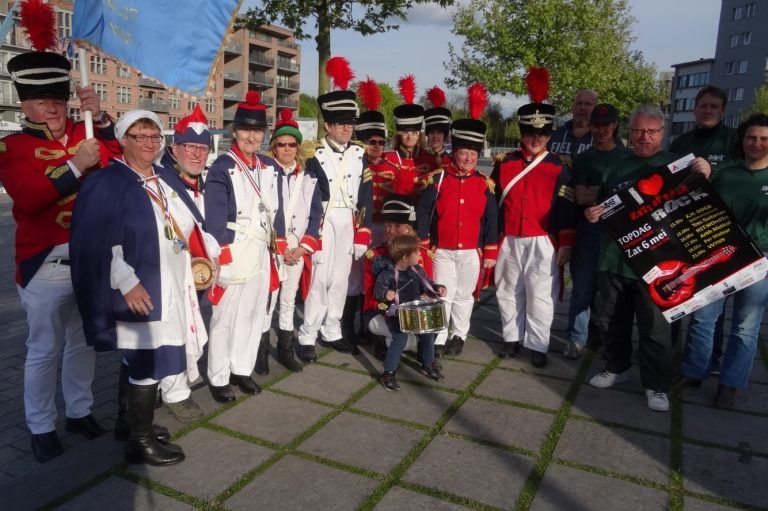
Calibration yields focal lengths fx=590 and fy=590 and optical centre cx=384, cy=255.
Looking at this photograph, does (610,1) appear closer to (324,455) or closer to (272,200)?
(272,200)

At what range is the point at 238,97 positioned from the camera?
73125mm

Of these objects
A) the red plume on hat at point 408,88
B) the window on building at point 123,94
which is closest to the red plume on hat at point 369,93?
the red plume on hat at point 408,88

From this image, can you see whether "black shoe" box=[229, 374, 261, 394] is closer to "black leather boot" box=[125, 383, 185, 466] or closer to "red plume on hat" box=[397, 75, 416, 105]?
"black leather boot" box=[125, 383, 185, 466]

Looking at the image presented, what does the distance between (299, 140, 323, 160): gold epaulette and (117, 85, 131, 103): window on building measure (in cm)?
5699

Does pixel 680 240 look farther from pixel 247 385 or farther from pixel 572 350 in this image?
pixel 247 385

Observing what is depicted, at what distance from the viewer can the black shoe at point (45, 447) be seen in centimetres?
350

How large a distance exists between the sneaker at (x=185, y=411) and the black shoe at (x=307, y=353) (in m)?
1.33

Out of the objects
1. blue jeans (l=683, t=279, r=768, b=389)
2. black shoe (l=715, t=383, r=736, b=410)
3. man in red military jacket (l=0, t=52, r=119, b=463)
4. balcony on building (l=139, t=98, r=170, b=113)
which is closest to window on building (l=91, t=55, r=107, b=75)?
balcony on building (l=139, t=98, r=170, b=113)

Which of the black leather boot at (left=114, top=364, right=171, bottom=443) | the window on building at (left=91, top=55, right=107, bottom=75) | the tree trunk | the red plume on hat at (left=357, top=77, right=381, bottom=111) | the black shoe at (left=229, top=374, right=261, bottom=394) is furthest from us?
the window on building at (left=91, top=55, right=107, bottom=75)

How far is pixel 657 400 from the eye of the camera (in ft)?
14.4

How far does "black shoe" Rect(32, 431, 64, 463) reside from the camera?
3.50 meters

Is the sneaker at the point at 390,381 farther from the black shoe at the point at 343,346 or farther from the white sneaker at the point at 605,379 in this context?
the white sneaker at the point at 605,379

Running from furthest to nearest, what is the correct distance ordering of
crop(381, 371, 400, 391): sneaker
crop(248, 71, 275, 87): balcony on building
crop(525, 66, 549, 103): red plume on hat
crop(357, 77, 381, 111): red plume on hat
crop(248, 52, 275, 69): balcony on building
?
crop(248, 71, 275, 87): balcony on building
crop(248, 52, 275, 69): balcony on building
crop(357, 77, 381, 111): red plume on hat
crop(525, 66, 549, 103): red plume on hat
crop(381, 371, 400, 391): sneaker

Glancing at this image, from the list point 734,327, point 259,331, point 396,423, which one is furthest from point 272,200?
point 734,327
